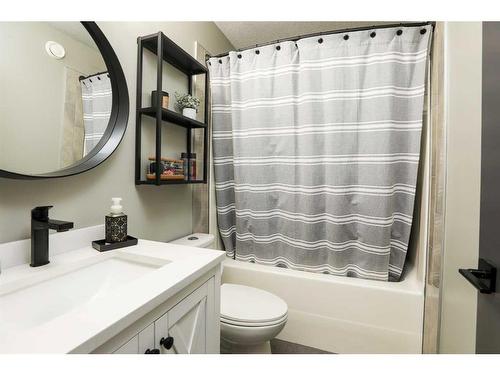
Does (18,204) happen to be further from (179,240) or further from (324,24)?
(324,24)

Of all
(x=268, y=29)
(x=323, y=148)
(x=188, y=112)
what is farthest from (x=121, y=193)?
(x=268, y=29)

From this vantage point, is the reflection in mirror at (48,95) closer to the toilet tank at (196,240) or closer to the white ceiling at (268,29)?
the toilet tank at (196,240)

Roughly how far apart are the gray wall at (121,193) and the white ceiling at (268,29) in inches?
11.7

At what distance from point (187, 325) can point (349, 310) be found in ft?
3.42

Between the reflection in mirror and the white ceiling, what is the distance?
51.2 inches

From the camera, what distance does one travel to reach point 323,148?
1.50m

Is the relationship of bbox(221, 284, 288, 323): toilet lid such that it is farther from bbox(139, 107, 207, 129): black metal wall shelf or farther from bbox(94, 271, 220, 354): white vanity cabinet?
bbox(139, 107, 207, 129): black metal wall shelf

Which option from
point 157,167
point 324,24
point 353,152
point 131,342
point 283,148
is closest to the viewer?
point 131,342

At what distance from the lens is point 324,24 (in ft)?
6.23

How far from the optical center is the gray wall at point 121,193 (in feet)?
2.58

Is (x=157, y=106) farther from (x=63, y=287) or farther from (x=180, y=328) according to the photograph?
(x=180, y=328)

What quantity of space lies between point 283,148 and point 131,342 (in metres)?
1.30
